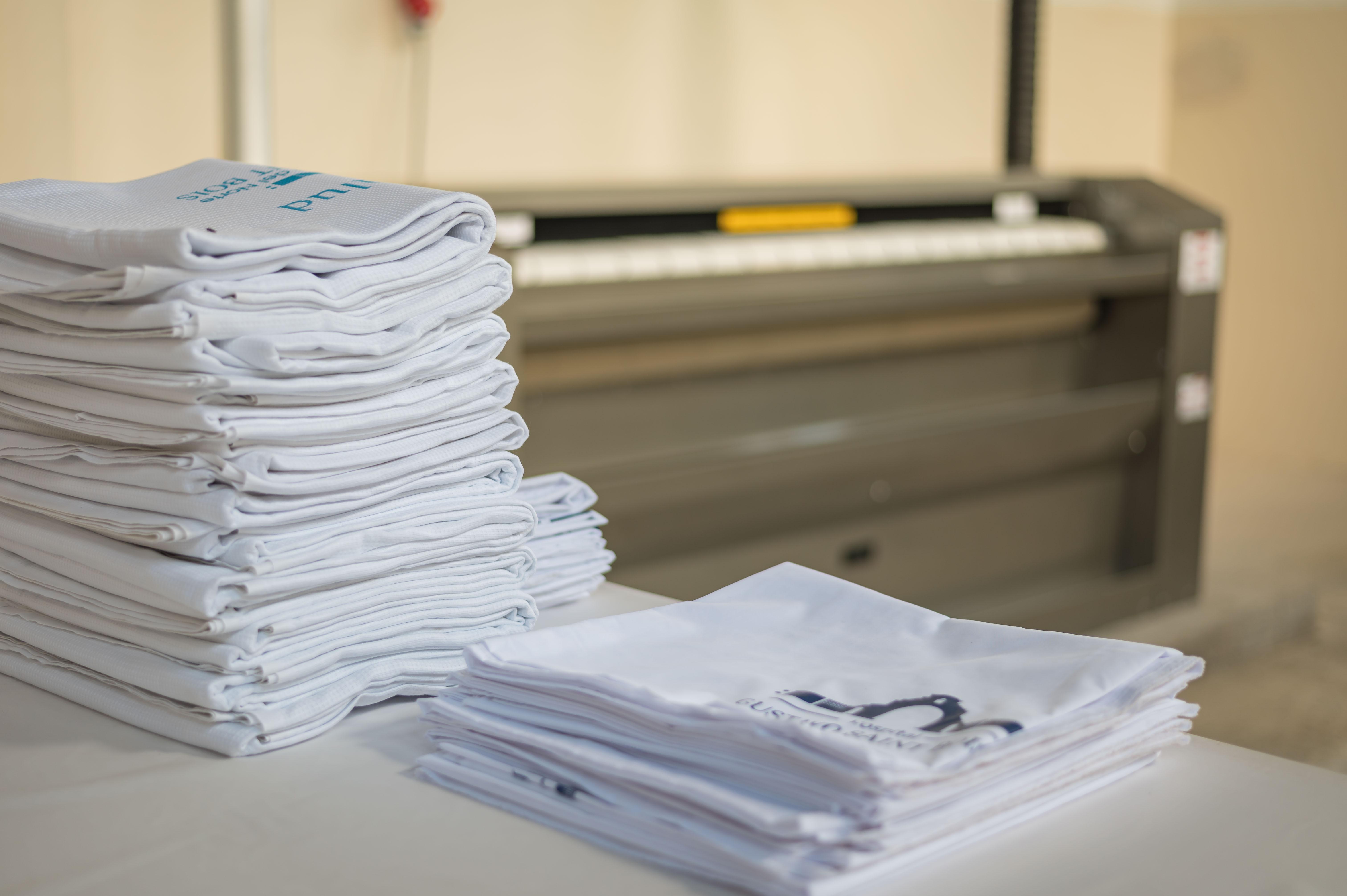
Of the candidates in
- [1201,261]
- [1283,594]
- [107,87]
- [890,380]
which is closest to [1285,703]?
[1283,594]

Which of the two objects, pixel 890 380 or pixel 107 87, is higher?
pixel 107 87

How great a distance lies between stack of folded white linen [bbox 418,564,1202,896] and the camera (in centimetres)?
57

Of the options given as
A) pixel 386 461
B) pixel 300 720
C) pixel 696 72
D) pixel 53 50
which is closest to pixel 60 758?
pixel 300 720

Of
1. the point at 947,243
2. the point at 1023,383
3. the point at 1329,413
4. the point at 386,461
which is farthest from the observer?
the point at 1329,413

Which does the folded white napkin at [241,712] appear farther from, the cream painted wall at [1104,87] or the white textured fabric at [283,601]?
the cream painted wall at [1104,87]

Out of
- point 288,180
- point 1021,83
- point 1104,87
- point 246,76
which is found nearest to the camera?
point 288,180

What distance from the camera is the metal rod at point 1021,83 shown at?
3.28 m

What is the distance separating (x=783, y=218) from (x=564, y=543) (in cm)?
169

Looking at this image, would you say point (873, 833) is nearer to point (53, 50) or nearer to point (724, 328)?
point (724, 328)

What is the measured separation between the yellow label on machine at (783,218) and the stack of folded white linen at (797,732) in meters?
1.82

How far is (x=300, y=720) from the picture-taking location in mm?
775

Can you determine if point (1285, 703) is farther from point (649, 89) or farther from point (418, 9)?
point (418, 9)

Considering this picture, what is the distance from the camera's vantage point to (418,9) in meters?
2.90

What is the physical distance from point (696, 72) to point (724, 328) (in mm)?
1577
